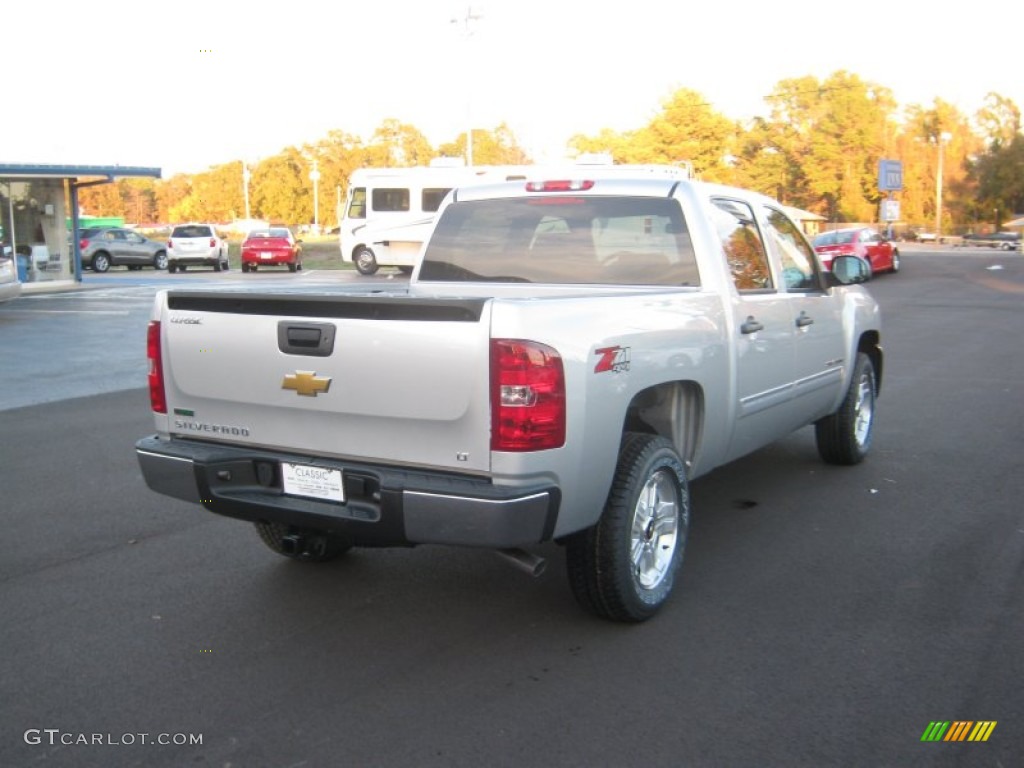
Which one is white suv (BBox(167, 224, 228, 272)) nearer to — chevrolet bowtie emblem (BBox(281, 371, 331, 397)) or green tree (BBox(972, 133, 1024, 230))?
chevrolet bowtie emblem (BBox(281, 371, 331, 397))

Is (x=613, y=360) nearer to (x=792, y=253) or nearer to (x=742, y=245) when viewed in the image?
(x=742, y=245)

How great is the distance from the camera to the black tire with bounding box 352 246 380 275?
103 ft

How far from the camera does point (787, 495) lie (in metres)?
6.56

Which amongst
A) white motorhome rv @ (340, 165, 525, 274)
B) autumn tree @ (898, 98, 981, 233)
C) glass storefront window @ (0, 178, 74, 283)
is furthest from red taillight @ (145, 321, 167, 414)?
autumn tree @ (898, 98, 981, 233)

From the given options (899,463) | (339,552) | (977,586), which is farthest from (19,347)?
(977,586)

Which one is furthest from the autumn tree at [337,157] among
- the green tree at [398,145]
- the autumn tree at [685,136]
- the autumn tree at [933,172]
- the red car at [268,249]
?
the red car at [268,249]

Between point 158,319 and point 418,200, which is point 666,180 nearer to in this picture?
point 158,319

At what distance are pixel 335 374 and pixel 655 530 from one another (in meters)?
1.62

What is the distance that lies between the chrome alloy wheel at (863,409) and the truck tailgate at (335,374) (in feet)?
14.1

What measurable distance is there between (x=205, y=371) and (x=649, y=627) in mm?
2183

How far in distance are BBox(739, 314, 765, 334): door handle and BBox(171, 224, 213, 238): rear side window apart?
32952mm

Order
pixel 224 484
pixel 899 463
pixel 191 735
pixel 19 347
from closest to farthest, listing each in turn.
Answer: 1. pixel 191 735
2. pixel 224 484
3. pixel 899 463
4. pixel 19 347

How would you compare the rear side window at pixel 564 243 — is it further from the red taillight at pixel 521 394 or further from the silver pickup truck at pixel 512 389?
the red taillight at pixel 521 394

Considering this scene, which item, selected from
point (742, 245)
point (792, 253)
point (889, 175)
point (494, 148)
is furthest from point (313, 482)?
point (494, 148)
